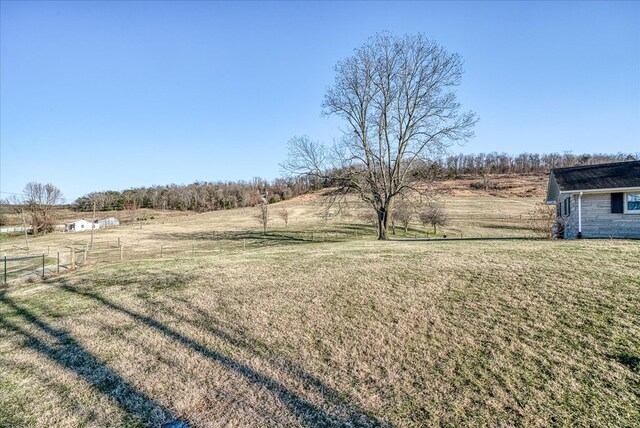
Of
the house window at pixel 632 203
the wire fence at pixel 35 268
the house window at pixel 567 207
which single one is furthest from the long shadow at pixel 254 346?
the house window at pixel 567 207

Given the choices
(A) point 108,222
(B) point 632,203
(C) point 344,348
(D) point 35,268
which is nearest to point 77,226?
(A) point 108,222

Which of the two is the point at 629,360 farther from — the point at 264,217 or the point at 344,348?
the point at 264,217

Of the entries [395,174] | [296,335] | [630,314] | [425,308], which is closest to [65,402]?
[296,335]

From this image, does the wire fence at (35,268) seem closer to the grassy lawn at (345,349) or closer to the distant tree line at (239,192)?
the grassy lawn at (345,349)

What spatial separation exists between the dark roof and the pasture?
7112mm

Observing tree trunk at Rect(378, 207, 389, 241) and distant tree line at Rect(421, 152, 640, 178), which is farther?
distant tree line at Rect(421, 152, 640, 178)

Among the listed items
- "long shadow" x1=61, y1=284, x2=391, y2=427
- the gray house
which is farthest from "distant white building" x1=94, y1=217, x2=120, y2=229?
the gray house

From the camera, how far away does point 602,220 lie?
51.1ft

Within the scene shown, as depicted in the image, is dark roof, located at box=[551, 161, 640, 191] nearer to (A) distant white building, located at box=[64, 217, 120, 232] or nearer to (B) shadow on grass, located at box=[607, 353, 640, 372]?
(B) shadow on grass, located at box=[607, 353, 640, 372]

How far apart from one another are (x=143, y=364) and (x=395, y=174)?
829 inches

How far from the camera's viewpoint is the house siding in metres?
15.0

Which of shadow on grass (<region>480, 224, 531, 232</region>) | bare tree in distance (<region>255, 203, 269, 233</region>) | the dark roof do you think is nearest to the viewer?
the dark roof

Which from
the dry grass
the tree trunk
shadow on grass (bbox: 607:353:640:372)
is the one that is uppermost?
the tree trunk

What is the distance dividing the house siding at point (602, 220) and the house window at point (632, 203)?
208 mm
